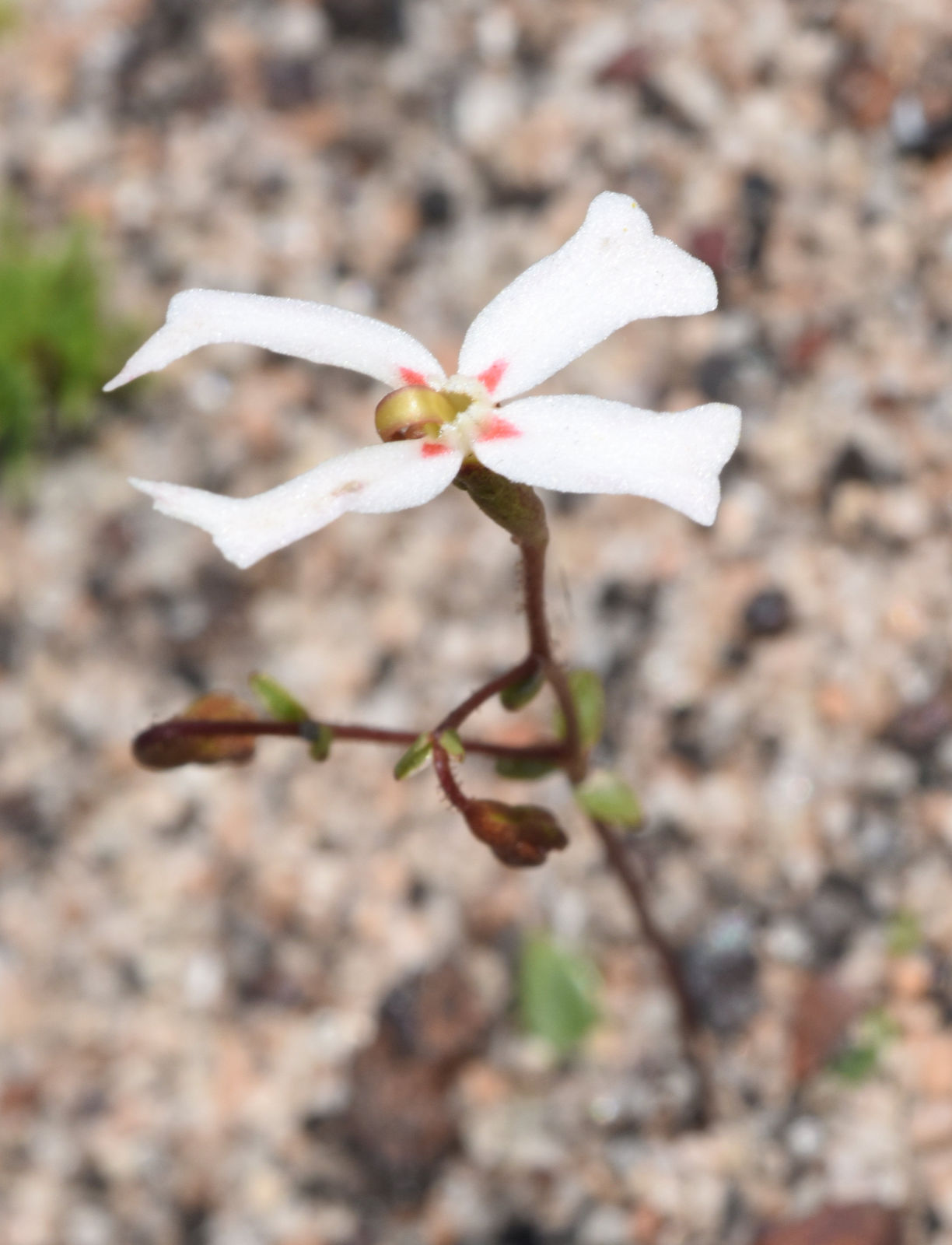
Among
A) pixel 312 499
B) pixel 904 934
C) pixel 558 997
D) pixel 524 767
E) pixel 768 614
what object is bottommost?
pixel 558 997

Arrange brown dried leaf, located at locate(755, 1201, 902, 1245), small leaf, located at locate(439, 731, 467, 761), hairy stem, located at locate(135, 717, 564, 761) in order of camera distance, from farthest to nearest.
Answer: brown dried leaf, located at locate(755, 1201, 902, 1245), hairy stem, located at locate(135, 717, 564, 761), small leaf, located at locate(439, 731, 467, 761)

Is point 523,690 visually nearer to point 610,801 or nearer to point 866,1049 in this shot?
point 610,801

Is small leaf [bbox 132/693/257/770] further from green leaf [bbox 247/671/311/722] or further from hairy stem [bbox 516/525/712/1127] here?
hairy stem [bbox 516/525/712/1127]

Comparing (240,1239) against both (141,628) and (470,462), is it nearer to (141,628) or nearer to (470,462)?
(141,628)

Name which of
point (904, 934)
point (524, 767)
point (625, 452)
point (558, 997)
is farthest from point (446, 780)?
point (904, 934)

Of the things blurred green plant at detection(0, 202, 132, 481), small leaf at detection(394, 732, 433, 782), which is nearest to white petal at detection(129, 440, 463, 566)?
small leaf at detection(394, 732, 433, 782)
